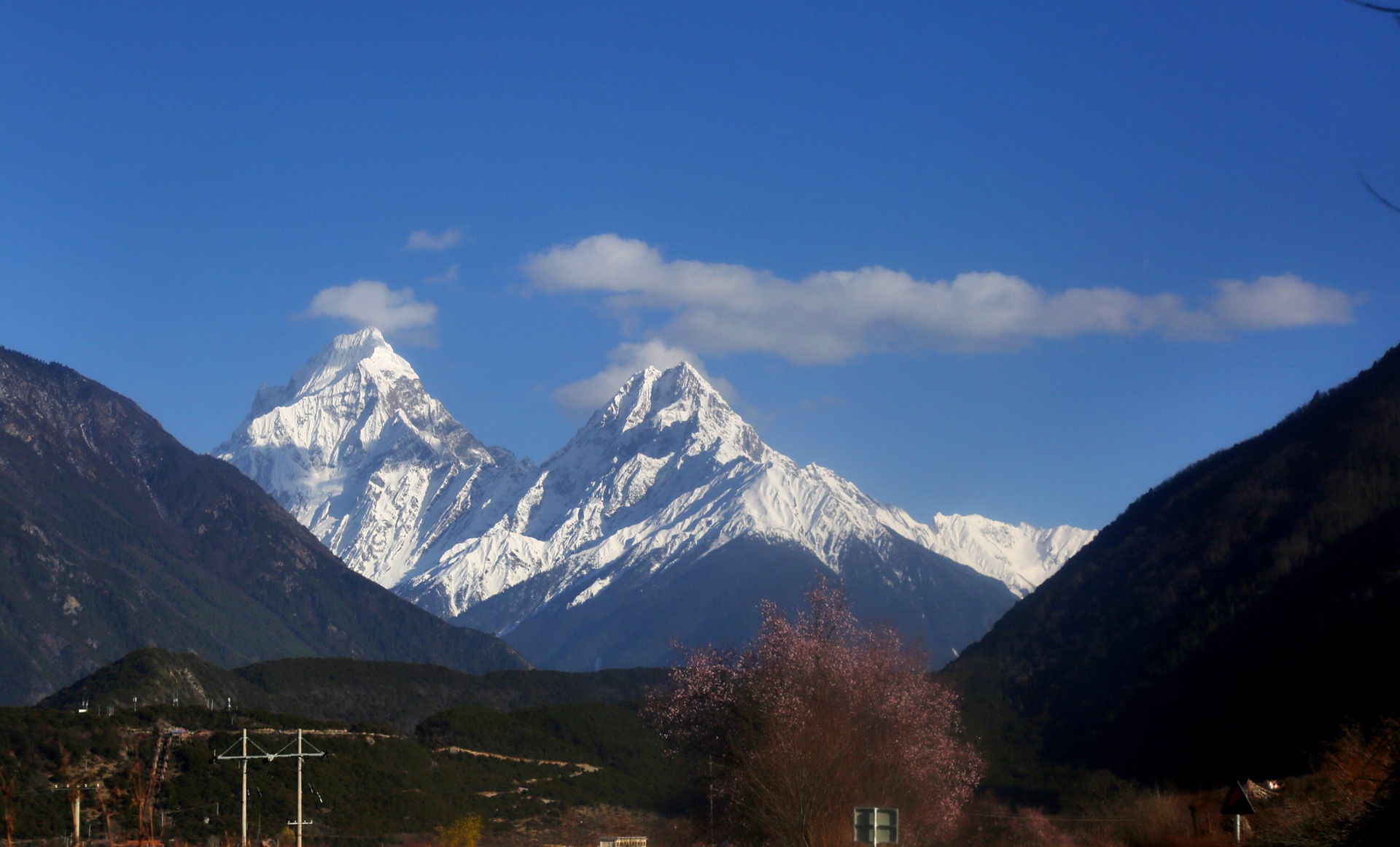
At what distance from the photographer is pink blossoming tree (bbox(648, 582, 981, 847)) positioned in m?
38.6

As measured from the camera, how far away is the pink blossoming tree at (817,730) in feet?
127

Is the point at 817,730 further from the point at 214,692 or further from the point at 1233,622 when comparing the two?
the point at 214,692

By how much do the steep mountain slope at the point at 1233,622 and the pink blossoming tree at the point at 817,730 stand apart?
40.8 meters

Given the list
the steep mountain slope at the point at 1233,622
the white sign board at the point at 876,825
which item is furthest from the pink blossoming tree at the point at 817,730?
the steep mountain slope at the point at 1233,622

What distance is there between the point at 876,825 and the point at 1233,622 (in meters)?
80.8

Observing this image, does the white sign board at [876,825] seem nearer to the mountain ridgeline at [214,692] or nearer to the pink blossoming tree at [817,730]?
the pink blossoming tree at [817,730]

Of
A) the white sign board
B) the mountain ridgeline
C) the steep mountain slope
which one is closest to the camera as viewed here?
the white sign board

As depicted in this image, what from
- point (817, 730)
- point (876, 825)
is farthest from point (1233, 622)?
point (876, 825)

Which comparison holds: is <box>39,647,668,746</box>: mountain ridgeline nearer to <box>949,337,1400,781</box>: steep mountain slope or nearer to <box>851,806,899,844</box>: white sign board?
<box>949,337,1400,781</box>: steep mountain slope

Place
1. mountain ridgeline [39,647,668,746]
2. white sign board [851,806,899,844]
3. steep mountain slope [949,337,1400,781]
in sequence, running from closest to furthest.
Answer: white sign board [851,806,899,844] < steep mountain slope [949,337,1400,781] < mountain ridgeline [39,647,668,746]

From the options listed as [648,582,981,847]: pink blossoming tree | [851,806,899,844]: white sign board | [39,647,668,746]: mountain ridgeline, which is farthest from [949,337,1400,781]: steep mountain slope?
[851,806,899,844]: white sign board

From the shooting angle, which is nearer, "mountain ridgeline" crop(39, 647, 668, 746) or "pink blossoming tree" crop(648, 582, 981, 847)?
"pink blossoming tree" crop(648, 582, 981, 847)

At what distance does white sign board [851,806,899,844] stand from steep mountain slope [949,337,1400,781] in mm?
54326

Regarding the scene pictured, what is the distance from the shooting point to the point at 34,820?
265ft
